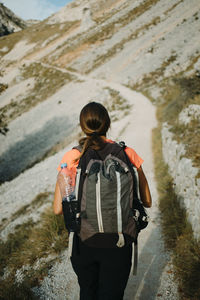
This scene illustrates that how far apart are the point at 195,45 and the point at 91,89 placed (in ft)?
44.6

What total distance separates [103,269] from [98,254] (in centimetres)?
18

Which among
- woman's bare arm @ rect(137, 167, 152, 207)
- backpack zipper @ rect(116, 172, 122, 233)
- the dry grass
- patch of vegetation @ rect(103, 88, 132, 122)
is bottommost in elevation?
patch of vegetation @ rect(103, 88, 132, 122)

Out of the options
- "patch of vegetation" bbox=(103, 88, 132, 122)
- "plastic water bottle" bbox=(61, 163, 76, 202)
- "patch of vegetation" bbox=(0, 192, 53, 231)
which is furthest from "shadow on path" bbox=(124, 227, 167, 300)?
"patch of vegetation" bbox=(103, 88, 132, 122)

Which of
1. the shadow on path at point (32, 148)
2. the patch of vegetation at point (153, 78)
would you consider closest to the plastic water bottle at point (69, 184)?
the shadow on path at point (32, 148)

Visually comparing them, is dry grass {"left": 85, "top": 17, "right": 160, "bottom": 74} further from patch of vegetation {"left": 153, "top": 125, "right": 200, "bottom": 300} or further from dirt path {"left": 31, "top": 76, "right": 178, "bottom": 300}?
dirt path {"left": 31, "top": 76, "right": 178, "bottom": 300}

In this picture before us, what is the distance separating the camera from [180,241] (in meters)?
4.39

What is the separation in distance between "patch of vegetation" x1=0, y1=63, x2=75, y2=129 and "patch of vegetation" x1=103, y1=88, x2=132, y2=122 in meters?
13.4

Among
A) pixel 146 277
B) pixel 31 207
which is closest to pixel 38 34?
pixel 31 207

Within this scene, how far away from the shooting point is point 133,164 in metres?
2.15

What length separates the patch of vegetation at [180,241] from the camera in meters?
3.43

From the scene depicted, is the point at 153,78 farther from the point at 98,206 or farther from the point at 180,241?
the point at 98,206

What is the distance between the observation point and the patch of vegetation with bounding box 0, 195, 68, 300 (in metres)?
3.96

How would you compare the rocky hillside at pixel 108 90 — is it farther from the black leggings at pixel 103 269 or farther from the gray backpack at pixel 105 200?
the gray backpack at pixel 105 200

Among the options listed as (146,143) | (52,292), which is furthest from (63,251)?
(146,143)
